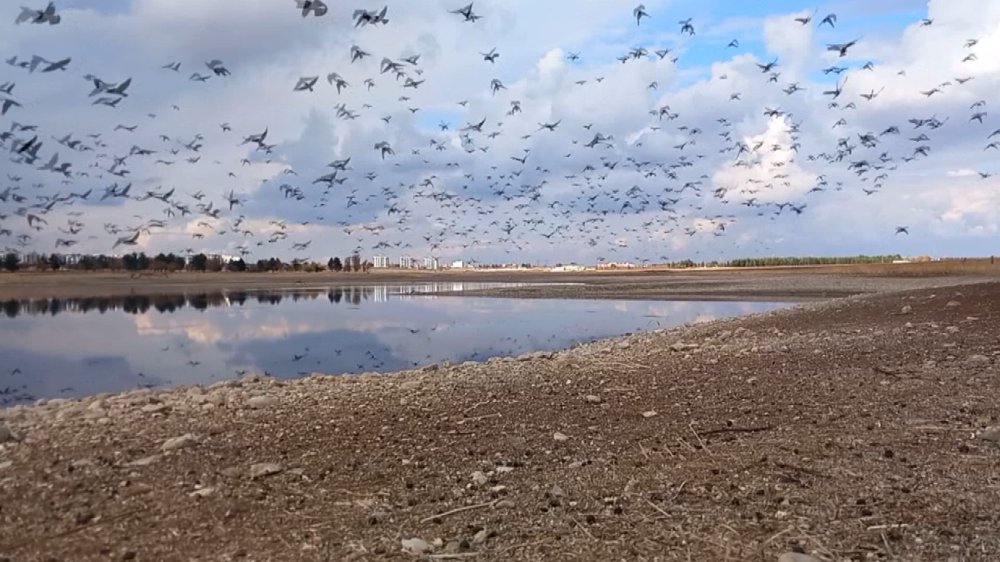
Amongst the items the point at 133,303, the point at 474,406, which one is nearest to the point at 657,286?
the point at 133,303

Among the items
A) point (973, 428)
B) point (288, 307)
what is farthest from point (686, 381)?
point (288, 307)

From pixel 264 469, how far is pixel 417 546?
2153 mm

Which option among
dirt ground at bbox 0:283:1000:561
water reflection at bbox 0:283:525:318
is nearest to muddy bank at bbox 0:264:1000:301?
water reflection at bbox 0:283:525:318

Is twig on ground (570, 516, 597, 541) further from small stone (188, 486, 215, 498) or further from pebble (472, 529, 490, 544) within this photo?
small stone (188, 486, 215, 498)

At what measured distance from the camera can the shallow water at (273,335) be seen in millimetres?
20609

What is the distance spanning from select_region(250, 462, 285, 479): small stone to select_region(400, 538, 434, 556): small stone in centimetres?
192

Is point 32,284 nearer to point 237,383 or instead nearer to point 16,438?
point 237,383

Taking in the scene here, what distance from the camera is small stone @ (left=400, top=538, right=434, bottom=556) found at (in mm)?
5883

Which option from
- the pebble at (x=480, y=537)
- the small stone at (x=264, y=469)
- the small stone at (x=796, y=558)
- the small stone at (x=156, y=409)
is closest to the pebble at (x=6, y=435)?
the small stone at (x=156, y=409)

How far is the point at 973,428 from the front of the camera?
9000mm

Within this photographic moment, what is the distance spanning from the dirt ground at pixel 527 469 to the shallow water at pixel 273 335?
8573 millimetres

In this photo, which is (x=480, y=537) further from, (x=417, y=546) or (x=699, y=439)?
(x=699, y=439)

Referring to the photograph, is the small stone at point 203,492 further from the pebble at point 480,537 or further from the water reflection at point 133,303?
the water reflection at point 133,303

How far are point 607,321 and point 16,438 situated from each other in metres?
26.4
